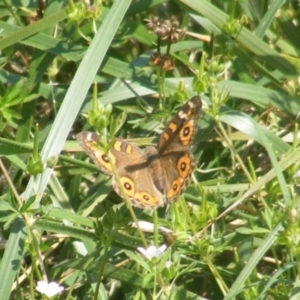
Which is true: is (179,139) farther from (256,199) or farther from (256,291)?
(256,291)

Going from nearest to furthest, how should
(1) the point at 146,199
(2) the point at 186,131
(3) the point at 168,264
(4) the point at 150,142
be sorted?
(3) the point at 168,264 < (1) the point at 146,199 < (2) the point at 186,131 < (4) the point at 150,142

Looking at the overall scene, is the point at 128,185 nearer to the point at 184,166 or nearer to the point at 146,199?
the point at 146,199

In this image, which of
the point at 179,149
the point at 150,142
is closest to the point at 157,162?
the point at 179,149

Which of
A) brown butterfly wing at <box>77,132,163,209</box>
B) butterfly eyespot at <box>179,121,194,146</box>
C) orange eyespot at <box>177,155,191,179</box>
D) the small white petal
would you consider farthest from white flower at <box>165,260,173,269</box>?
butterfly eyespot at <box>179,121,194,146</box>

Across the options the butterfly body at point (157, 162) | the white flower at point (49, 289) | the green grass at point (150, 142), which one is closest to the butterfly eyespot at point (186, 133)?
the butterfly body at point (157, 162)

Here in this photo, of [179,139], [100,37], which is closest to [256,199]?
[179,139]

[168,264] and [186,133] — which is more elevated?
[186,133]
